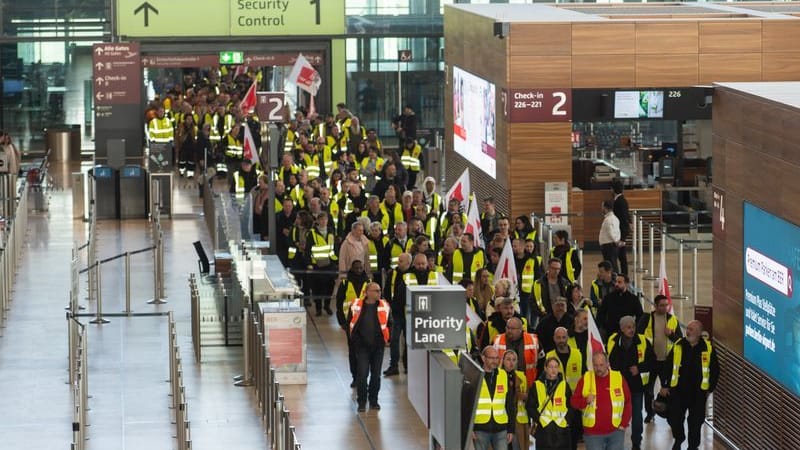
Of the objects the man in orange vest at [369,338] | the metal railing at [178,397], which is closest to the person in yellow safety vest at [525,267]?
the man in orange vest at [369,338]

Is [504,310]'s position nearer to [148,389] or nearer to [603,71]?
[148,389]

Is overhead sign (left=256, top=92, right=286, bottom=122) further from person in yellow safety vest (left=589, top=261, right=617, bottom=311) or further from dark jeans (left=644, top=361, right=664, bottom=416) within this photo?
dark jeans (left=644, top=361, right=664, bottom=416)

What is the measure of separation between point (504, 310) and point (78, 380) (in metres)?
4.79

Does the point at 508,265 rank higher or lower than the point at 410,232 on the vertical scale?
lower

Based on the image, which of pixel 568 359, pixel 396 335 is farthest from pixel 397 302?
pixel 568 359

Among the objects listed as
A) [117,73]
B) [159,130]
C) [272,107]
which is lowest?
[159,130]

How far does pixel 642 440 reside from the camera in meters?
21.0

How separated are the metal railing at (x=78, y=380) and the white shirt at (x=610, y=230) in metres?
8.48

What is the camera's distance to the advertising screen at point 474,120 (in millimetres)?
37500

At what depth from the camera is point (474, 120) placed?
39875 millimetres

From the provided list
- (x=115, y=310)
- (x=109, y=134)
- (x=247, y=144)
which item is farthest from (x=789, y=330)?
(x=109, y=134)

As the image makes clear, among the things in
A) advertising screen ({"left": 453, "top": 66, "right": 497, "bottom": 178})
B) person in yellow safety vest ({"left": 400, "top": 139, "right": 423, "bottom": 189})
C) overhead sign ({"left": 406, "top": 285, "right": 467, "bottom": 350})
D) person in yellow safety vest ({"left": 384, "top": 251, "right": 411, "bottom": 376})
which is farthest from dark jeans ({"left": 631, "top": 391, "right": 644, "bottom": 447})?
person in yellow safety vest ({"left": 400, "top": 139, "right": 423, "bottom": 189})

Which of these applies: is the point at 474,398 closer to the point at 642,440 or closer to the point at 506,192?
the point at 642,440

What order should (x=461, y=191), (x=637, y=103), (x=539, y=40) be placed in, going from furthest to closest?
(x=539, y=40) < (x=637, y=103) < (x=461, y=191)
